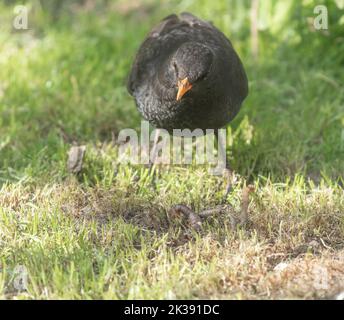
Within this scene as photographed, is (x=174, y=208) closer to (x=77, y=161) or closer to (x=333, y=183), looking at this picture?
(x=77, y=161)

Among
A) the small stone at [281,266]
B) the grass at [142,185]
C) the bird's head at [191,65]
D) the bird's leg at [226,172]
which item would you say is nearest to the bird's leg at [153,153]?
the grass at [142,185]

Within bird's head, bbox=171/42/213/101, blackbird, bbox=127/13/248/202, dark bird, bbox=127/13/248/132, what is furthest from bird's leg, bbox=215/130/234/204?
bird's head, bbox=171/42/213/101

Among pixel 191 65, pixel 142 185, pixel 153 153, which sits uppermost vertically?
pixel 191 65

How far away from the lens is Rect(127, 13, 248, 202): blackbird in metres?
4.20

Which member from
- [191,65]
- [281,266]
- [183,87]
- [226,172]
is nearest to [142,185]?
[226,172]

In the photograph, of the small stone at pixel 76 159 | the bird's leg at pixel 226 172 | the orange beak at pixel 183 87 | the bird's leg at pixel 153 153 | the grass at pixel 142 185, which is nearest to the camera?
the grass at pixel 142 185

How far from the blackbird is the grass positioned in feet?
1.56

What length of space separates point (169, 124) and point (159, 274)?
1305 millimetres

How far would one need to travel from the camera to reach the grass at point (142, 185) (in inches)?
140

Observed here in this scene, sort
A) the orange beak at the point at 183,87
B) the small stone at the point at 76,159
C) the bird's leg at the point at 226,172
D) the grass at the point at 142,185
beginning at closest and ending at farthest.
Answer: the grass at the point at 142,185, the orange beak at the point at 183,87, the bird's leg at the point at 226,172, the small stone at the point at 76,159

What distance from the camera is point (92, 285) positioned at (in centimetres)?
346

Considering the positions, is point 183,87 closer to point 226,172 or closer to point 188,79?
point 188,79

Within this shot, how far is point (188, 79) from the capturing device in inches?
163

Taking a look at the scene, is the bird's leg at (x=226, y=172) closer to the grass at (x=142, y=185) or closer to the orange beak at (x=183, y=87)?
the grass at (x=142, y=185)
